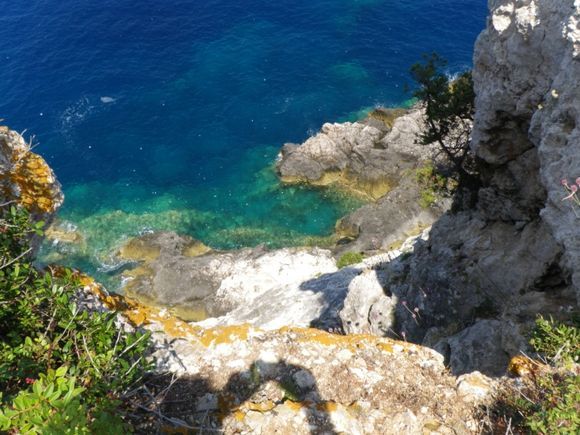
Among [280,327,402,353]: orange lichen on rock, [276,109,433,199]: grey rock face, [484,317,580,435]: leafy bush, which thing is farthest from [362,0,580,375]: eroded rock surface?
[276,109,433,199]: grey rock face

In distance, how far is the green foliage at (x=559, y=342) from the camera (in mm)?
8531

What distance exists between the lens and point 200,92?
188 ft

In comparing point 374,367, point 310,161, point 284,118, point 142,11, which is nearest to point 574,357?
point 374,367

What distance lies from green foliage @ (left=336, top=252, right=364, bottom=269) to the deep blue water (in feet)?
20.6

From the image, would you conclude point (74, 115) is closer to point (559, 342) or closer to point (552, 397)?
point (559, 342)

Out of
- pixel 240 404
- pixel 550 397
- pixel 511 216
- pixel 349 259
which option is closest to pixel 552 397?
pixel 550 397

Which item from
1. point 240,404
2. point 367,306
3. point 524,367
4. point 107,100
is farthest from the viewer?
point 107,100

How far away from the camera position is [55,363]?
666cm

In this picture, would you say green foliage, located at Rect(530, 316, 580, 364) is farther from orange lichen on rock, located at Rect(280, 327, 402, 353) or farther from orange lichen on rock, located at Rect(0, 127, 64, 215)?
orange lichen on rock, located at Rect(0, 127, 64, 215)

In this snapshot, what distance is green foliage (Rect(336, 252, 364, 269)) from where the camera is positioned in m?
33.6

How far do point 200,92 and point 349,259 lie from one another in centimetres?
3420

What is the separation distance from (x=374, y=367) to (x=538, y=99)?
10.5 meters

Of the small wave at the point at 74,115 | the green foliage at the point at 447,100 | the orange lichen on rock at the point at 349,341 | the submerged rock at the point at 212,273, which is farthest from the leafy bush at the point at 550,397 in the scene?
the small wave at the point at 74,115

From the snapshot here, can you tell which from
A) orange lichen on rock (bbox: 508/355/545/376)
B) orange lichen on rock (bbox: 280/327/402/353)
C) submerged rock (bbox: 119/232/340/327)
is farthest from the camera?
submerged rock (bbox: 119/232/340/327)
